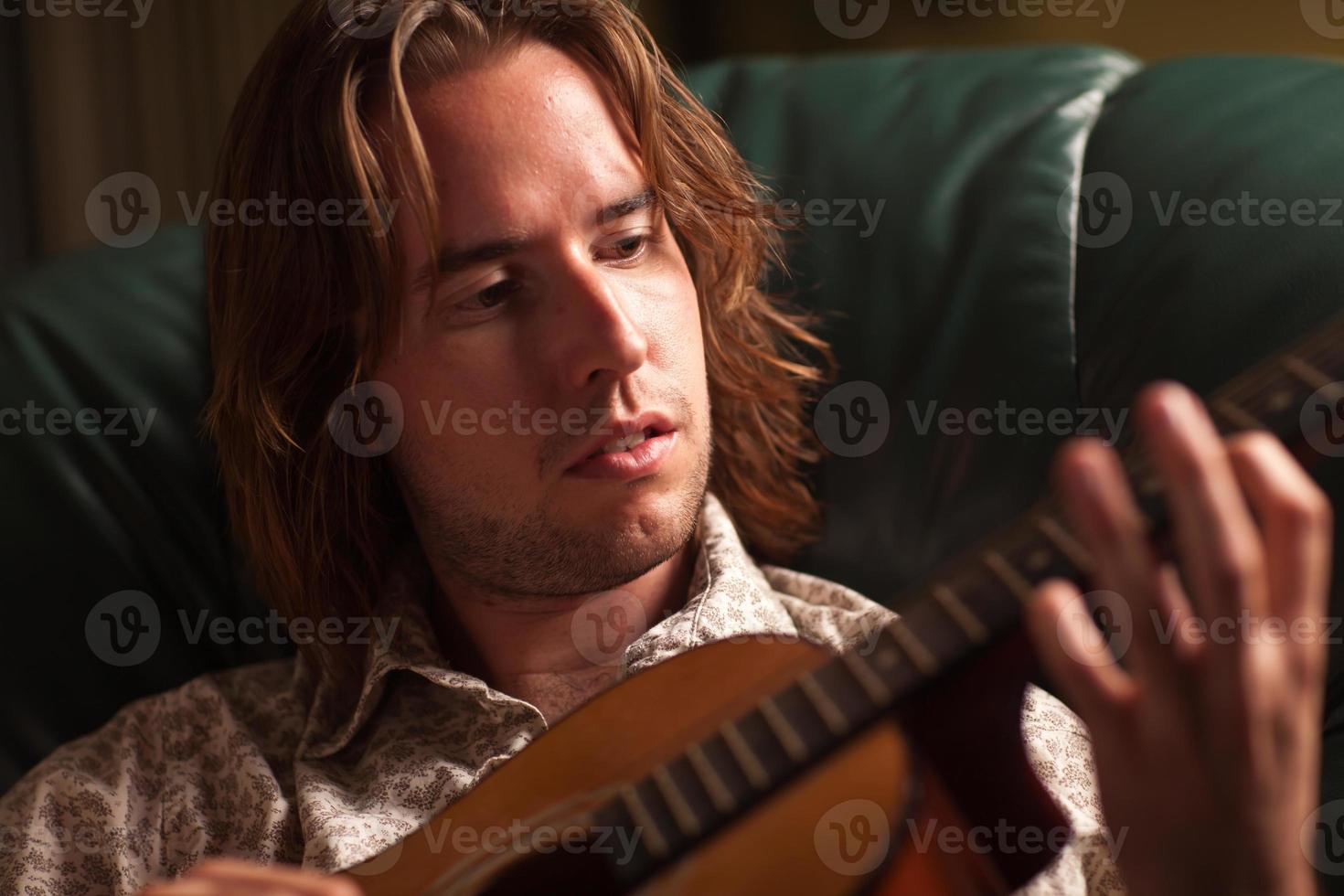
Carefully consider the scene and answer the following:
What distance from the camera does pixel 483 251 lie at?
0.96 metres

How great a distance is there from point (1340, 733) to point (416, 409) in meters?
0.79

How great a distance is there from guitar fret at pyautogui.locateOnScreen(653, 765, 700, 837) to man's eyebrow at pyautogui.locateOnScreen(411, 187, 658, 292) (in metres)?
0.50

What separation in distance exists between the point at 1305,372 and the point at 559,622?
0.70 meters

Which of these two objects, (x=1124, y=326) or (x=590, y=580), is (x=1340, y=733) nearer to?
(x=1124, y=326)

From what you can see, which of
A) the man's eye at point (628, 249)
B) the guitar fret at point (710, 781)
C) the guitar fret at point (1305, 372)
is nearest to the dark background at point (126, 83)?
the man's eye at point (628, 249)

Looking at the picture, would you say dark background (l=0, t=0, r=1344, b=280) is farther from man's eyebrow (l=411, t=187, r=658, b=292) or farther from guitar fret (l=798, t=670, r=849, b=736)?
guitar fret (l=798, t=670, r=849, b=736)

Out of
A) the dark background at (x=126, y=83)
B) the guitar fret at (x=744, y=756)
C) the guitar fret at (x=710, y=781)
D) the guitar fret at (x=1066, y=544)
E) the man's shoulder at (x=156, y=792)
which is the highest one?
the dark background at (x=126, y=83)

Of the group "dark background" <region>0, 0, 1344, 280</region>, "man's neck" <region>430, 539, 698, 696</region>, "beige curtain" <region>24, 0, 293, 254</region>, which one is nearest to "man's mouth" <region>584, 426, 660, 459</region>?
"man's neck" <region>430, 539, 698, 696</region>

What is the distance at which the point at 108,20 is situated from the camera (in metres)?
1.93

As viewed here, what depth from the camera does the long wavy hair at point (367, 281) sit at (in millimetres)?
1024

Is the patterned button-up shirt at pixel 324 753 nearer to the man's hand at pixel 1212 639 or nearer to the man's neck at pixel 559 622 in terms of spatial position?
the man's neck at pixel 559 622

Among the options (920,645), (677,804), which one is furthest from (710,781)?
(920,645)

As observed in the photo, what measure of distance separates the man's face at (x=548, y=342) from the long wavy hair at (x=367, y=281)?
0.03 metres

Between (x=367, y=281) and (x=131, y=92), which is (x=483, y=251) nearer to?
(x=367, y=281)
